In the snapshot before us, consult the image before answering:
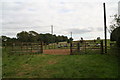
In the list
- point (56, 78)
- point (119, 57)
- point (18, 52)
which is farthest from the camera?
point (18, 52)

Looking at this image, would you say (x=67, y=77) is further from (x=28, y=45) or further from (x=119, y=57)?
(x=28, y=45)

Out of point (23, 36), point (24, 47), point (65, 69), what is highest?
point (23, 36)

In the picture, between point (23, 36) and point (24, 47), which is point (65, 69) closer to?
point (24, 47)

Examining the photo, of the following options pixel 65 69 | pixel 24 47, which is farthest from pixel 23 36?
pixel 65 69

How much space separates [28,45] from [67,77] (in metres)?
10.3

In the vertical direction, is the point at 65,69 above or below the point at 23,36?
below

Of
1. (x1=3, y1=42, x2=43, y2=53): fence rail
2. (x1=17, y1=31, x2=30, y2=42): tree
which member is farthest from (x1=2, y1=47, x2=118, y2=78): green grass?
(x1=17, y1=31, x2=30, y2=42): tree

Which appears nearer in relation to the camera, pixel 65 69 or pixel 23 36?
pixel 65 69

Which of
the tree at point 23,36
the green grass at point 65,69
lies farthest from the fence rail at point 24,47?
the tree at point 23,36

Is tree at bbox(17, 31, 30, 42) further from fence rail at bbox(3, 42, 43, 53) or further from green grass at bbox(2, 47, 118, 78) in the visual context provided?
green grass at bbox(2, 47, 118, 78)

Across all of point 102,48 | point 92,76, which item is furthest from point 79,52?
point 92,76

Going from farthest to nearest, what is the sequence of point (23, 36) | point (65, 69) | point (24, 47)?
point (23, 36) → point (24, 47) → point (65, 69)

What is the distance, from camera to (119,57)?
906cm

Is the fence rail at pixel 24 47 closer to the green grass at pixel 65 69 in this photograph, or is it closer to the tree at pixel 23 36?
the green grass at pixel 65 69
